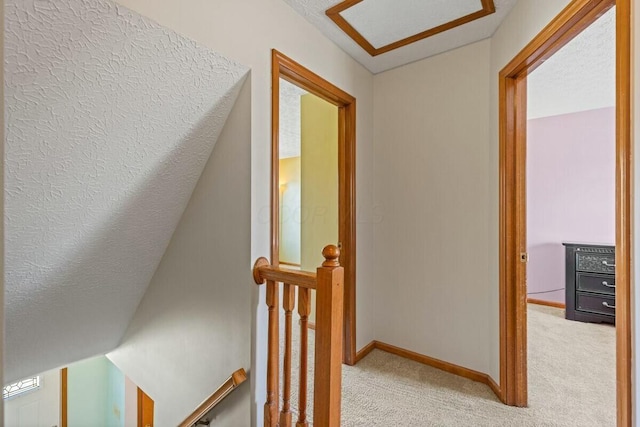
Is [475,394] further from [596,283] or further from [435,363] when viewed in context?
[596,283]

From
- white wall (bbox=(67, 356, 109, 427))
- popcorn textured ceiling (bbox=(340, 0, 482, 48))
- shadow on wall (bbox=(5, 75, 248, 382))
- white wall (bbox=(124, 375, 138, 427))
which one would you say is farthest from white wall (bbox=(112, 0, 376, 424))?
white wall (bbox=(67, 356, 109, 427))

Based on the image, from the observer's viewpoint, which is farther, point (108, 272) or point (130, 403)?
point (130, 403)

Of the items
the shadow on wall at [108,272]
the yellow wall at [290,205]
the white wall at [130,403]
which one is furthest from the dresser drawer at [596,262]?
the white wall at [130,403]

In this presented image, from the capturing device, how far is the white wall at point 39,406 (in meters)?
3.20

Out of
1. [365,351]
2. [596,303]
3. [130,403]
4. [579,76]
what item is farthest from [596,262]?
[130,403]

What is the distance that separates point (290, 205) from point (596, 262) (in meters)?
4.52

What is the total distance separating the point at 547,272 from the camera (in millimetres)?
3789

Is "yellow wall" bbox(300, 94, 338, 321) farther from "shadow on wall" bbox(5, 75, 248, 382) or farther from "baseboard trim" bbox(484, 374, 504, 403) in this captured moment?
"baseboard trim" bbox(484, 374, 504, 403)

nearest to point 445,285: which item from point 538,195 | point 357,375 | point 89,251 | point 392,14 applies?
point 357,375

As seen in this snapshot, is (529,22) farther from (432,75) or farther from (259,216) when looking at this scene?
(259,216)

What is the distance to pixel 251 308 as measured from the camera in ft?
4.79

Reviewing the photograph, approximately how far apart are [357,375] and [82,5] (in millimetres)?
2393

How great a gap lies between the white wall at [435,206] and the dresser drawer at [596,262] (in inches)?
83.3

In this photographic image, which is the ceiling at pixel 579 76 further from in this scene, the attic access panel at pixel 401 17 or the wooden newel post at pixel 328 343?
the wooden newel post at pixel 328 343
